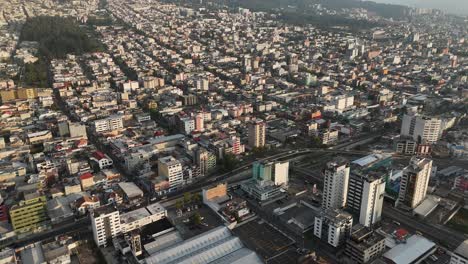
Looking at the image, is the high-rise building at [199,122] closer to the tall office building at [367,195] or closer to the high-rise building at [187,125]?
the high-rise building at [187,125]

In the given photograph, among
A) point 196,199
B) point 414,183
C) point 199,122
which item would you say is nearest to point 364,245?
point 414,183

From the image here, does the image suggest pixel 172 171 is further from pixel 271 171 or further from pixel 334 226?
pixel 334 226

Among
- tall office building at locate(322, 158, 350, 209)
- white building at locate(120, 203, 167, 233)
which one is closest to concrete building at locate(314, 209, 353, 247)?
tall office building at locate(322, 158, 350, 209)

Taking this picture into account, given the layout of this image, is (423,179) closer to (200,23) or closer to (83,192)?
(83,192)

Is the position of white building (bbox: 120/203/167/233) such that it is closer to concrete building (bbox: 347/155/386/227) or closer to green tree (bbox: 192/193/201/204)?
green tree (bbox: 192/193/201/204)

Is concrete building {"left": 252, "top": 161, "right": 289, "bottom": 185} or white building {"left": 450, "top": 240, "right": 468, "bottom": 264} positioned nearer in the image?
white building {"left": 450, "top": 240, "right": 468, "bottom": 264}

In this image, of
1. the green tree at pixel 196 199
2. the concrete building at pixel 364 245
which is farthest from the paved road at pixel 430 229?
the green tree at pixel 196 199

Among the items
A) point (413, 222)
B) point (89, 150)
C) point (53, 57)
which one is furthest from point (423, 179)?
point (53, 57)
